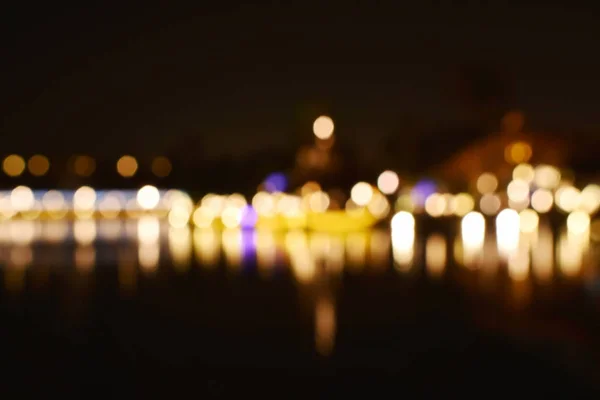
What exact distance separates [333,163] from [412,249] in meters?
19.5

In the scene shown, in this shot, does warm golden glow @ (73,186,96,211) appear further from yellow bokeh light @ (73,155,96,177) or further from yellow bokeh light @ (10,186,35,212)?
yellow bokeh light @ (10,186,35,212)

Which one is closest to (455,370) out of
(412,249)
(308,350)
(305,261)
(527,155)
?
(308,350)

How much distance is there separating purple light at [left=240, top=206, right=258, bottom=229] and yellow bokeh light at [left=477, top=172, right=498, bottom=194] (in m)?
28.3

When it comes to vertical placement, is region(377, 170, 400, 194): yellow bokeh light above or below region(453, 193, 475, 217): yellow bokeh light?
above

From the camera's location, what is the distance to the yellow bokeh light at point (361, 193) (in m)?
42.8

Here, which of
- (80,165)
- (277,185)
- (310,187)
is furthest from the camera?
(80,165)

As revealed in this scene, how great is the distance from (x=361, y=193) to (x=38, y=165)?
44247 mm

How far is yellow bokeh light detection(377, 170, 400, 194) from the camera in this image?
6694 centimetres

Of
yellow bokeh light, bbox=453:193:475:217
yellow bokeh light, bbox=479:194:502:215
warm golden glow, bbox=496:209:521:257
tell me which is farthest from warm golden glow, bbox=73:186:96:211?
warm golden glow, bbox=496:209:521:257

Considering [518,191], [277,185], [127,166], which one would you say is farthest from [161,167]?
[518,191]

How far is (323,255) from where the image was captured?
22.9 metres

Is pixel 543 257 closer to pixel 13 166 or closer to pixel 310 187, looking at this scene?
pixel 310 187

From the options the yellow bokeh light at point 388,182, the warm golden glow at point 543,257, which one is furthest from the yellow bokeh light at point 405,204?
the warm golden glow at point 543,257

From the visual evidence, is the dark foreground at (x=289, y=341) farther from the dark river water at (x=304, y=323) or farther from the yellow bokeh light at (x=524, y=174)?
the yellow bokeh light at (x=524, y=174)
